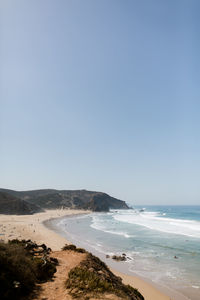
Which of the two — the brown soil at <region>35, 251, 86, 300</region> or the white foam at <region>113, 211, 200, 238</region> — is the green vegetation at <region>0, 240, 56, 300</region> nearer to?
the brown soil at <region>35, 251, 86, 300</region>

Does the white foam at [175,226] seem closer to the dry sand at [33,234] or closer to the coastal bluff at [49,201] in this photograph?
the dry sand at [33,234]

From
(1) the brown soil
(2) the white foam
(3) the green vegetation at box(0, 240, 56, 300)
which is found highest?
(3) the green vegetation at box(0, 240, 56, 300)

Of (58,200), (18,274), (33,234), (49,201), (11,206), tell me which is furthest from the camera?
(58,200)

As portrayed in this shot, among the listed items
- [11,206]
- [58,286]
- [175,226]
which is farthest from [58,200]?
[58,286]

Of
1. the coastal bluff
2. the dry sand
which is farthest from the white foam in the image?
the coastal bluff

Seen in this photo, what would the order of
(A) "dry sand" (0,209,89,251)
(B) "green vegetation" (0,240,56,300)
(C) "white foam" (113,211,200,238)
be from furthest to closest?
(C) "white foam" (113,211,200,238) < (A) "dry sand" (0,209,89,251) < (B) "green vegetation" (0,240,56,300)

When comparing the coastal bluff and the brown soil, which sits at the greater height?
the coastal bluff

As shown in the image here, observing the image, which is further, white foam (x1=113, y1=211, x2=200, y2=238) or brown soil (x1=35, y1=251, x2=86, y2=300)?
white foam (x1=113, y1=211, x2=200, y2=238)

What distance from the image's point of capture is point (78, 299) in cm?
741

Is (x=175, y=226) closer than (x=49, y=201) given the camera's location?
Yes

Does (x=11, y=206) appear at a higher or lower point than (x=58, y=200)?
lower

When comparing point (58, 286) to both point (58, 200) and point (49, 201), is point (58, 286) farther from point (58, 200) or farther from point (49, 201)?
point (58, 200)

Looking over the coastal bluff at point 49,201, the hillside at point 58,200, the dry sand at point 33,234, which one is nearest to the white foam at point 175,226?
the dry sand at point 33,234

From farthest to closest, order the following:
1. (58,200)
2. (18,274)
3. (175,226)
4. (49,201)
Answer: (58,200)
(49,201)
(175,226)
(18,274)
